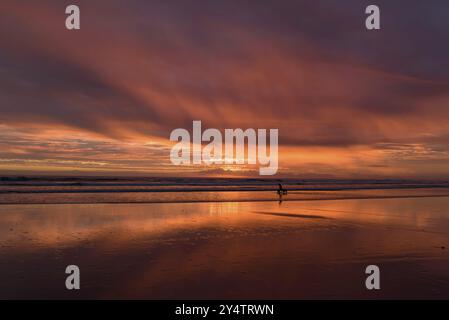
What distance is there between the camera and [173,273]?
10703mm

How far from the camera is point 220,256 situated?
12695 millimetres

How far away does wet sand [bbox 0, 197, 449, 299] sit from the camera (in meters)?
9.41

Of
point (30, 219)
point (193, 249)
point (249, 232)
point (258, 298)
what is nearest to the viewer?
point (258, 298)

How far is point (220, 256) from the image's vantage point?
12.7 m

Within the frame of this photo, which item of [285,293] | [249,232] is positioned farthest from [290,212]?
[285,293]

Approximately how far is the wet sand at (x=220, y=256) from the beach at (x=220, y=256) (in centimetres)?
3

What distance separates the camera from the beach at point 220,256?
939cm

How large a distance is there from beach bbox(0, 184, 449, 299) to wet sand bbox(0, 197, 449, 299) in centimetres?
3

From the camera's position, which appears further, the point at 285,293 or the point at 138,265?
the point at 138,265

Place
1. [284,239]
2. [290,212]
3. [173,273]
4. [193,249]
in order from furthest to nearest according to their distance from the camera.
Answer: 1. [290,212]
2. [284,239]
3. [193,249]
4. [173,273]

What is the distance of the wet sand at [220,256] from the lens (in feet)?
30.9

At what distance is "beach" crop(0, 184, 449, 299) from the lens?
939 cm
